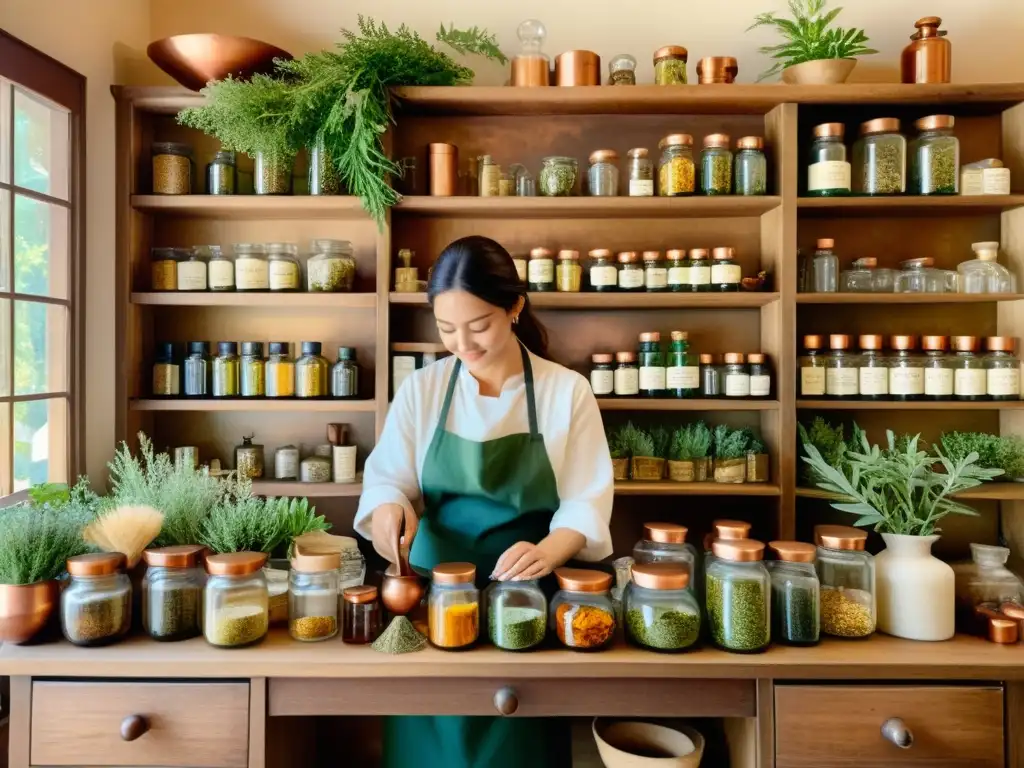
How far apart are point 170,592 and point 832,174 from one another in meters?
2.08

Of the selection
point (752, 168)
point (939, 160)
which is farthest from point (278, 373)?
point (939, 160)

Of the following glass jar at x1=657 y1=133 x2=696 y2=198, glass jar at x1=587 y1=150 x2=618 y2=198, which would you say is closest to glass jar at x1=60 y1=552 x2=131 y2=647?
glass jar at x1=587 y1=150 x2=618 y2=198

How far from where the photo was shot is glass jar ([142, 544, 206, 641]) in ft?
3.87

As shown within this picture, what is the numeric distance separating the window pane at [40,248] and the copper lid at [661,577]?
1803mm

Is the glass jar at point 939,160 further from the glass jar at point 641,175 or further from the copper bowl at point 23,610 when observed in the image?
the copper bowl at point 23,610

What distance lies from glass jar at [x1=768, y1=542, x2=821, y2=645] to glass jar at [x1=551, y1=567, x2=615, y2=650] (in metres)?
0.29

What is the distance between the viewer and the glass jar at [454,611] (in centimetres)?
118

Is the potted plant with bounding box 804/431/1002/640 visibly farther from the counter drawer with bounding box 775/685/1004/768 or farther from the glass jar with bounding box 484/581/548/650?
the glass jar with bounding box 484/581/548/650

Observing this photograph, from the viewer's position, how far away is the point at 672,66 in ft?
7.31

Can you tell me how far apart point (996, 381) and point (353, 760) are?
220 centimetres

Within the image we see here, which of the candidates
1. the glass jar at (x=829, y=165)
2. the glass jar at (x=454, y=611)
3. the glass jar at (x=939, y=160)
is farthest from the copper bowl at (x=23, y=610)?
the glass jar at (x=939, y=160)

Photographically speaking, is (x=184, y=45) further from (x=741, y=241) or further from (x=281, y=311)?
(x=741, y=241)

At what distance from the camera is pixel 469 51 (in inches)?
93.5

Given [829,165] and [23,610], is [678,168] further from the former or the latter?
[23,610]
